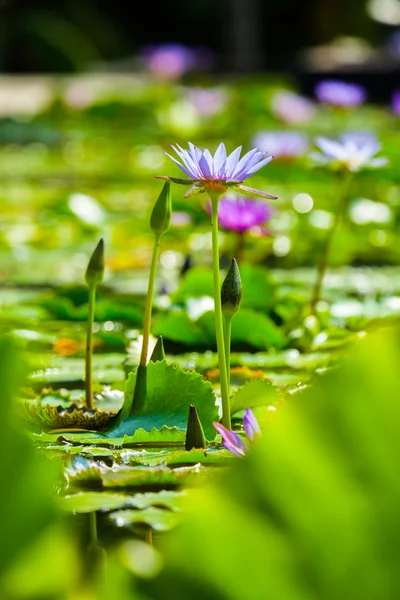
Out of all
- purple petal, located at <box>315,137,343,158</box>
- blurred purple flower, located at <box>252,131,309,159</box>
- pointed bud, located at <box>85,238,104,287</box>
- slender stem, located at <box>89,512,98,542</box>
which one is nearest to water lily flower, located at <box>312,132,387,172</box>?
purple petal, located at <box>315,137,343,158</box>

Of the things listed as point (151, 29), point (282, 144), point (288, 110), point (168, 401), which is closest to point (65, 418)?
point (168, 401)

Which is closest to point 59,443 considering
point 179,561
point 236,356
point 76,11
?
point 236,356

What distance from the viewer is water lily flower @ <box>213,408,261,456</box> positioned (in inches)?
26.3

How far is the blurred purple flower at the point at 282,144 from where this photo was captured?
2.35 meters

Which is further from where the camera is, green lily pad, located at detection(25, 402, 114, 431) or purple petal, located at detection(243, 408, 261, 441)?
green lily pad, located at detection(25, 402, 114, 431)

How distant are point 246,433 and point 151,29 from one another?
12.7 metres

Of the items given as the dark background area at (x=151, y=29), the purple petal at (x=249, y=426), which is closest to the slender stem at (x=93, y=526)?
the purple petal at (x=249, y=426)

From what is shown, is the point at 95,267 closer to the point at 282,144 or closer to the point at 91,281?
the point at 91,281

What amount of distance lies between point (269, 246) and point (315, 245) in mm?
76

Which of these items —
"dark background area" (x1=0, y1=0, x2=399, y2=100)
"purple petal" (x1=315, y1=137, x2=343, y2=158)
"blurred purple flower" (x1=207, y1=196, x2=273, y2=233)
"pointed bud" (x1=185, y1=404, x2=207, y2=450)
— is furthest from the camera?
"dark background area" (x1=0, y1=0, x2=399, y2=100)

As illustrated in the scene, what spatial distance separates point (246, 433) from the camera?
2.19 ft

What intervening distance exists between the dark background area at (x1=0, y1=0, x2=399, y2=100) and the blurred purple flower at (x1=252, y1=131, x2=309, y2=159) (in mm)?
5214

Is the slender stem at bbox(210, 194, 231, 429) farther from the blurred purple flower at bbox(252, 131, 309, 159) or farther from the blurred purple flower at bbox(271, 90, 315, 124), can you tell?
the blurred purple flower at bbox(271, 90, 315, 124)

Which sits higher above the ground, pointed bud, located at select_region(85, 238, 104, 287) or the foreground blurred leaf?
pointed bud, located at select_region(85, 238, 104, 287)
